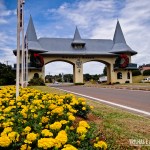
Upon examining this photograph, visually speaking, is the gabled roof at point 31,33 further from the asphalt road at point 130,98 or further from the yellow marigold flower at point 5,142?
the yellow marigold flower at point 5,142

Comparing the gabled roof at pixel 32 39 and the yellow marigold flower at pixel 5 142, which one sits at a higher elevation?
the gabled roof at pixel 32 39

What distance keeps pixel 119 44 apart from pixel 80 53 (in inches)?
354

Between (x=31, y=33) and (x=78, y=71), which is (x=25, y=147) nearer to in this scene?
(x=31, y=33)

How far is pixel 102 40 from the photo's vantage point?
200 ft

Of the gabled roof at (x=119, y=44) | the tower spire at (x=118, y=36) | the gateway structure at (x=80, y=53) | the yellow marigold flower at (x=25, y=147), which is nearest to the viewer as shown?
the yellow marigold flower at (x=25, y=147)

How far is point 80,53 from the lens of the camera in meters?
55.1

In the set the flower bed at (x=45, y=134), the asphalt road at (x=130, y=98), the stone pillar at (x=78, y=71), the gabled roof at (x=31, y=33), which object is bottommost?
the asphalt road at (x=130, y=98)

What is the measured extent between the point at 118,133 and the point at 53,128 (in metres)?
2.43

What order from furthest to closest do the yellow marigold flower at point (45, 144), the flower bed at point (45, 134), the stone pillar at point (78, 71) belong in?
the stone pillar at point (78, 71), the flower bed at point (45, 134), the yellow marigold flower at point (45, 144)

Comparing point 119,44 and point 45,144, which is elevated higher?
point 119,44

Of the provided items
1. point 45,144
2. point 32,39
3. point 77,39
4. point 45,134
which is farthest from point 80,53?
point 45,144

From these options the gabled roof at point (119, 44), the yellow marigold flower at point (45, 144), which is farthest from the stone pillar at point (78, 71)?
the yellow marigold flower at point (45, 144)

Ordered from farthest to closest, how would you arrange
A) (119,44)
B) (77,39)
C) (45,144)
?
1. (119,44)
2. (77,39)
3. (45,144)

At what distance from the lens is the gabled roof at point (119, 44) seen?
186 feet
